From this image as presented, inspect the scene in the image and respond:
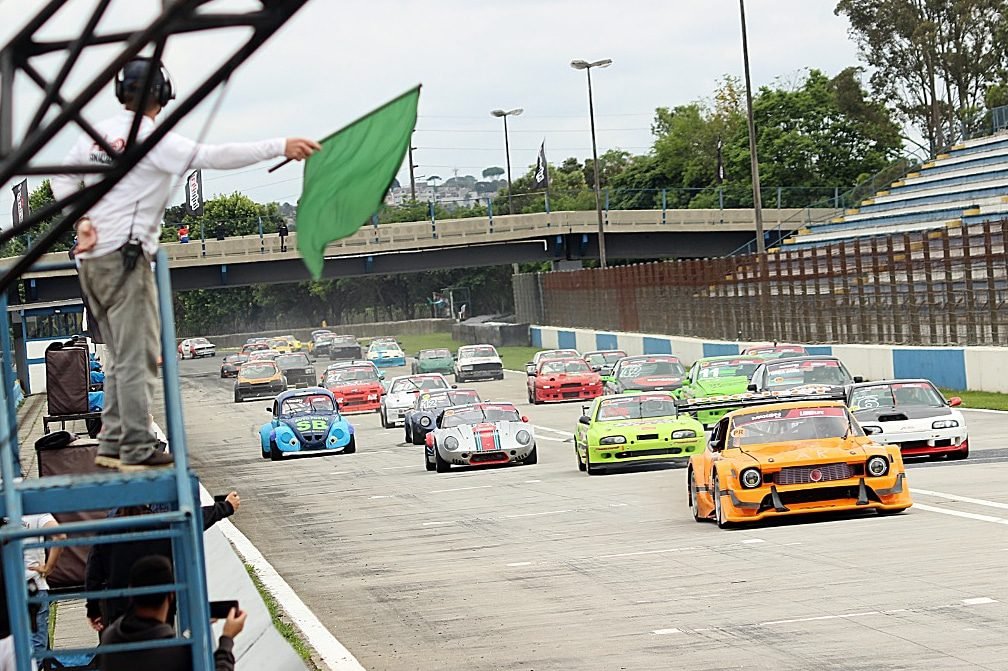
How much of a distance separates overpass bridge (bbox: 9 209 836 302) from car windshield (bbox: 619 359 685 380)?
97.9 feet

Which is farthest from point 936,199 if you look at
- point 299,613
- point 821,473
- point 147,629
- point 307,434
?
point 147,629

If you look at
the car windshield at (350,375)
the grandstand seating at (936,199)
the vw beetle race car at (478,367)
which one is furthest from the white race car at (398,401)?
the vw beetle race car at (478,367)

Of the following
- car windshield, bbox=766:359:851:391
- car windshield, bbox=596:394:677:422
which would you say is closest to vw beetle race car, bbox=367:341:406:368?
car windshield, bbox=766:359:851:391

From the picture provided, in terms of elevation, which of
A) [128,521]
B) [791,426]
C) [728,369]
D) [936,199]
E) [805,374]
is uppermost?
[936,199]

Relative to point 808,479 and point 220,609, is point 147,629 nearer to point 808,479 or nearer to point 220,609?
point 220,609

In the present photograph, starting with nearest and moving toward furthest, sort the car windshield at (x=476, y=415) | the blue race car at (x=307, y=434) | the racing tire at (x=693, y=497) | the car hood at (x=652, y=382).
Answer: the racing tire at (x=693, y=497)
the car windshield at (x=476, y=415)
the blue race car at (x=307, y=434)
the car hood at (x=652, y=382)

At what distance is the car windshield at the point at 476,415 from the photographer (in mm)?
28938

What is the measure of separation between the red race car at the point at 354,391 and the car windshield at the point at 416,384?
598 cm

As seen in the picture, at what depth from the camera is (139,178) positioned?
21.8 ft

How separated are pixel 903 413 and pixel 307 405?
1775cm

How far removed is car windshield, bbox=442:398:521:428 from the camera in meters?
28.9

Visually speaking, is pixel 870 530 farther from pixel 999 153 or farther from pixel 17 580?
pixel 999 153

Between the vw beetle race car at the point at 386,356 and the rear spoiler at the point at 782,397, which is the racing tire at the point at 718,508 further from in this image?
the vw beetle race car at the point at 386,356

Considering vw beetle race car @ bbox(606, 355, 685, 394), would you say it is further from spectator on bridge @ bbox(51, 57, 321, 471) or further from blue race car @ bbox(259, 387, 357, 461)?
spectator on bridge @ bbox(51, 57, 321, 471)
